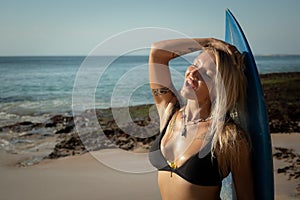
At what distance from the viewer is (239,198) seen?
67.7 inches

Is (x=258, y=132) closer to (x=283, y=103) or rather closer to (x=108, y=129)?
(x=108, y=129)

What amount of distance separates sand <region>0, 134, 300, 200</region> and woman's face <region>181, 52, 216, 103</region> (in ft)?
7.96

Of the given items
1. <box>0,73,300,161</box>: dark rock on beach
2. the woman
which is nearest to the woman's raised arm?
the woman

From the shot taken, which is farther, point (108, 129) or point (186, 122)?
point (108, 129)

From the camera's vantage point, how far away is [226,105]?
1.63 metres

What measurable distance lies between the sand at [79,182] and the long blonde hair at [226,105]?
94.9 inches

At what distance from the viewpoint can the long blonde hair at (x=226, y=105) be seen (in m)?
1.60

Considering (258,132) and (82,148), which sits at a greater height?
(258,132)

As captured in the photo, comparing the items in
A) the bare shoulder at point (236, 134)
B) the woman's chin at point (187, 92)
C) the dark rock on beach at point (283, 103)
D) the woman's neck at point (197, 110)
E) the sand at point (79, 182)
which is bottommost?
the dark rock on beach at point (283, 103)

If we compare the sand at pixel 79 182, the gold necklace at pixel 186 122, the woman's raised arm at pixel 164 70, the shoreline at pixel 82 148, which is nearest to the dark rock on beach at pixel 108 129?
the shoreline at pixel 82 148

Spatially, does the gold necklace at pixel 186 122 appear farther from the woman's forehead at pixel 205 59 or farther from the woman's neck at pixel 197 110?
the woman's forehead at pixel 205 59

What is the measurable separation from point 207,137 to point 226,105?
18cm

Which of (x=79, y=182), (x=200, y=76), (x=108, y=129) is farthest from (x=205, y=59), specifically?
(x=108, y=129)

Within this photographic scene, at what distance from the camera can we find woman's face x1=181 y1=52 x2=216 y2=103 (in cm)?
166
